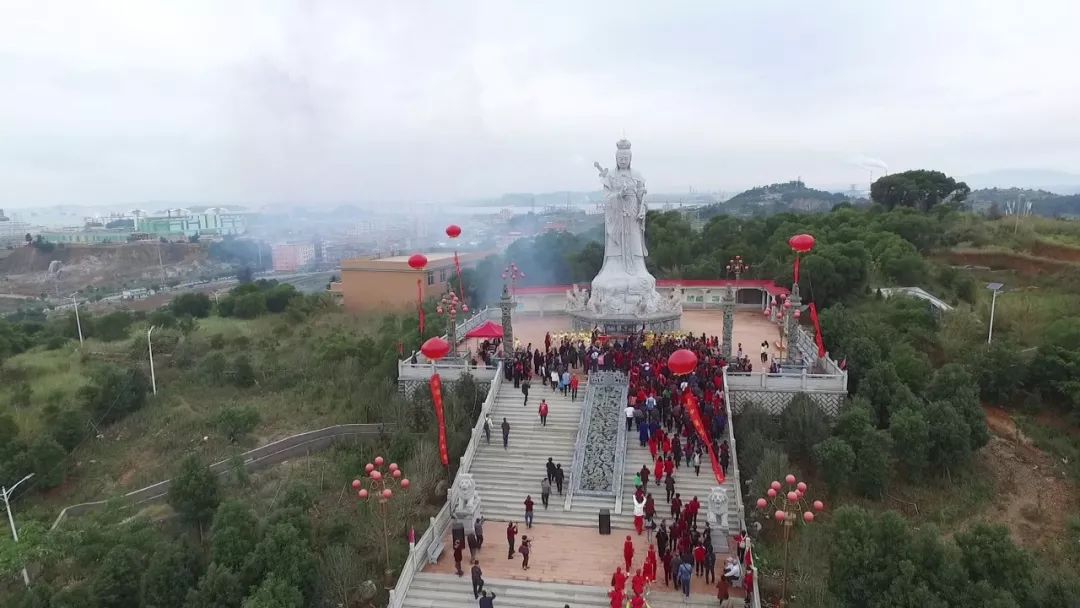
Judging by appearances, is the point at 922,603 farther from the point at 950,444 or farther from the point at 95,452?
the point at 95,452

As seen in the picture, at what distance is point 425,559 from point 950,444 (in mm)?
13176

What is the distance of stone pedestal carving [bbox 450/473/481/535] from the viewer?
587 inches

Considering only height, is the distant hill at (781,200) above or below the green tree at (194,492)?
above

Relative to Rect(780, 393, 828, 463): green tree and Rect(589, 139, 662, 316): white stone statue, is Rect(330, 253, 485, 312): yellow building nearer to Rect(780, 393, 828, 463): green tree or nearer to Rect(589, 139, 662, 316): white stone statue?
Rect(589, 139, 662, 316): white stone statue

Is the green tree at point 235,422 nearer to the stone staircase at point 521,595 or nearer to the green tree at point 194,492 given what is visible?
the green tree at point 194,492

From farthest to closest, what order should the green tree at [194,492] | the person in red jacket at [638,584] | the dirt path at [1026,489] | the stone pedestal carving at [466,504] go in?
the dirt path at [1026,489]
the green tree at [194,492]
the stone pedestal carving at [466,504]
the person in red jacket at [638,584]

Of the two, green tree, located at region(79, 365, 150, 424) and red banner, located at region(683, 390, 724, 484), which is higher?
red banner, located at region(683, 390, 724, 484)

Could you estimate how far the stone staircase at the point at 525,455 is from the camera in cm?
1592

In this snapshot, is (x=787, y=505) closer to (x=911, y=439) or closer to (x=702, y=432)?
(x=702, y=432)

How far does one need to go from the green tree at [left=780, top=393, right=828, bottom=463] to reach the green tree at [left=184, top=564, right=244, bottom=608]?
13.2 m

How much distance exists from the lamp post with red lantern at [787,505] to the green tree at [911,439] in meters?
2.75

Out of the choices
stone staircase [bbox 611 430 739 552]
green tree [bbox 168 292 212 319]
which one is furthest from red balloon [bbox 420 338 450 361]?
green tree [bbox 168 292 212 319]

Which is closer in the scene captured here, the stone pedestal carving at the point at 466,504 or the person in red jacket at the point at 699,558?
the person in red jacket at the point at 699,558

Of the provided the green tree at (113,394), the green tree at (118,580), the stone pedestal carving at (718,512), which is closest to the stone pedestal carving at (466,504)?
the stone pedestal carving at (718,512)
